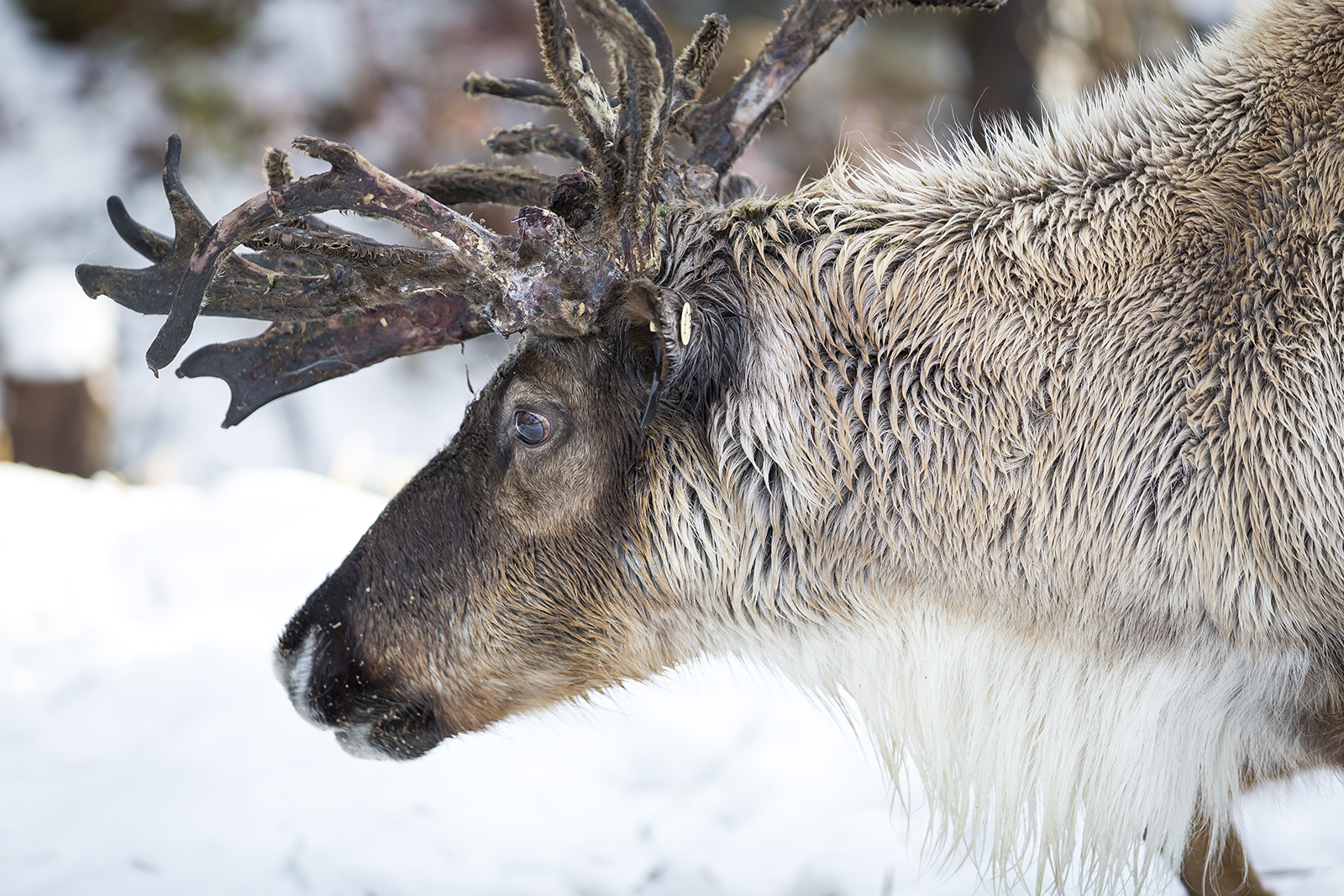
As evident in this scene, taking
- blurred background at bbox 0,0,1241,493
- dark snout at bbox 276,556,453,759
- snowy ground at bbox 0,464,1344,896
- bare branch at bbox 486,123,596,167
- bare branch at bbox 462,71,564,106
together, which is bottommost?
snowy ground at bbox 0,464,1344,896

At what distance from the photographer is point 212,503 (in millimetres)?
4594

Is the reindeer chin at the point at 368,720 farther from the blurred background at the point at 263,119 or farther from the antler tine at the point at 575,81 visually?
the blurred background at the point at 263,119

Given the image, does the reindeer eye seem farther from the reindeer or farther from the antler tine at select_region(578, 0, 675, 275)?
the antler tine at select_region(578, 0, 675, 275)

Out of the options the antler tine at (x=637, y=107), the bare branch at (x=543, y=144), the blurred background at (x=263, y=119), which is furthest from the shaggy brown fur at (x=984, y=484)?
the blurred background at (x=263, y=119)

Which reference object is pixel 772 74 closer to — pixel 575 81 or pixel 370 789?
pixel 575 81

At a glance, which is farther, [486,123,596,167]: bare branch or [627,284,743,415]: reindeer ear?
[486,123,596,167]: bare branch

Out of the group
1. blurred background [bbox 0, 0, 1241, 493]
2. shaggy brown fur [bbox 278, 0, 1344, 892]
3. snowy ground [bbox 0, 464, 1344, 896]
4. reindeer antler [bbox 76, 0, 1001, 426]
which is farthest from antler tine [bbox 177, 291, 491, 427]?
blurred background [bbox 0, 0, 1241, 493]

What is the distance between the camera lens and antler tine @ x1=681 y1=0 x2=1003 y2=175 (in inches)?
94.7

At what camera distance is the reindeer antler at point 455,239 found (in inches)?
76.2

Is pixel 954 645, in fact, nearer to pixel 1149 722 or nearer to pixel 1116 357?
pixel 1149 722

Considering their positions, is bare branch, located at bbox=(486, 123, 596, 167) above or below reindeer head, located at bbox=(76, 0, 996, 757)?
above

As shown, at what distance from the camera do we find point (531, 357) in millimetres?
2139

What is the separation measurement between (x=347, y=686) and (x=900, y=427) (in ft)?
4.48

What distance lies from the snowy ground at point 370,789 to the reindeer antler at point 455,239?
0.95m
